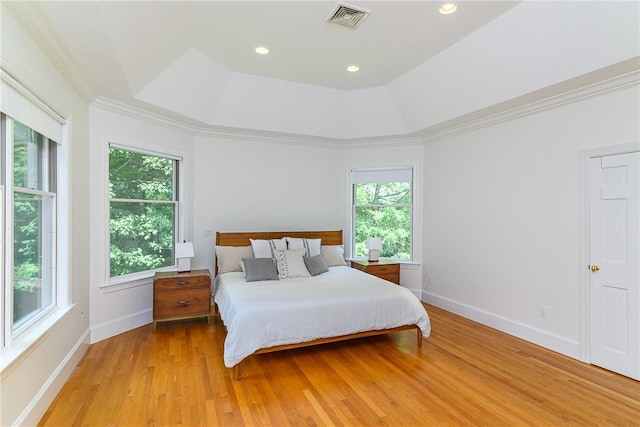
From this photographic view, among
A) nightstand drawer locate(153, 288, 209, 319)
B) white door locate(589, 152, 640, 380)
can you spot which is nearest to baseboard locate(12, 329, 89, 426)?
nightstand drawer locate(153, 288, 209, 319)

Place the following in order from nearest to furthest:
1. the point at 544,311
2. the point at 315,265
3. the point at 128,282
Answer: the point at 544,311, the point at 128,282, the point at 315,265

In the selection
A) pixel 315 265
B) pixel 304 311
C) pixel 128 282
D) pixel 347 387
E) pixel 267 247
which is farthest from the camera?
pixel 267 247

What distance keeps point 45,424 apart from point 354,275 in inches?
121

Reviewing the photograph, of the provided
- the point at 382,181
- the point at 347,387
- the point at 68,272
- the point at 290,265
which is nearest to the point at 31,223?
the point at 68,272

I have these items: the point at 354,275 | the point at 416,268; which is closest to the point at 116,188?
the point at 354,275

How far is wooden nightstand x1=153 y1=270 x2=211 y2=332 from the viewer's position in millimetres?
3877

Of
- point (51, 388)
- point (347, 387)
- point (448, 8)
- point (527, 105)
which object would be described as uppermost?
point (448, 8)

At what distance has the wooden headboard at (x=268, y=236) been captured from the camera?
15.5 feet

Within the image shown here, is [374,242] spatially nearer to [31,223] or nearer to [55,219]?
[55,219]

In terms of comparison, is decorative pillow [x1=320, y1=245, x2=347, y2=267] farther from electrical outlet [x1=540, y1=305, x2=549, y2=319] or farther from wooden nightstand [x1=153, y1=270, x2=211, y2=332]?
electrical outlet [x1=540, y1=305, x2=549, y2=319]

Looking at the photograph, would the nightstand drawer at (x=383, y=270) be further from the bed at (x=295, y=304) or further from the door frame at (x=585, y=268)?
the door frame at (x=585, y=268)

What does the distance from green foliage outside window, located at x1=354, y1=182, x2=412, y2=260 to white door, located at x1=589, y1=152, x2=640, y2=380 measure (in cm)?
259

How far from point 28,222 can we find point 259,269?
87.3 inches

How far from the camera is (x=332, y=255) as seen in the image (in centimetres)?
492
